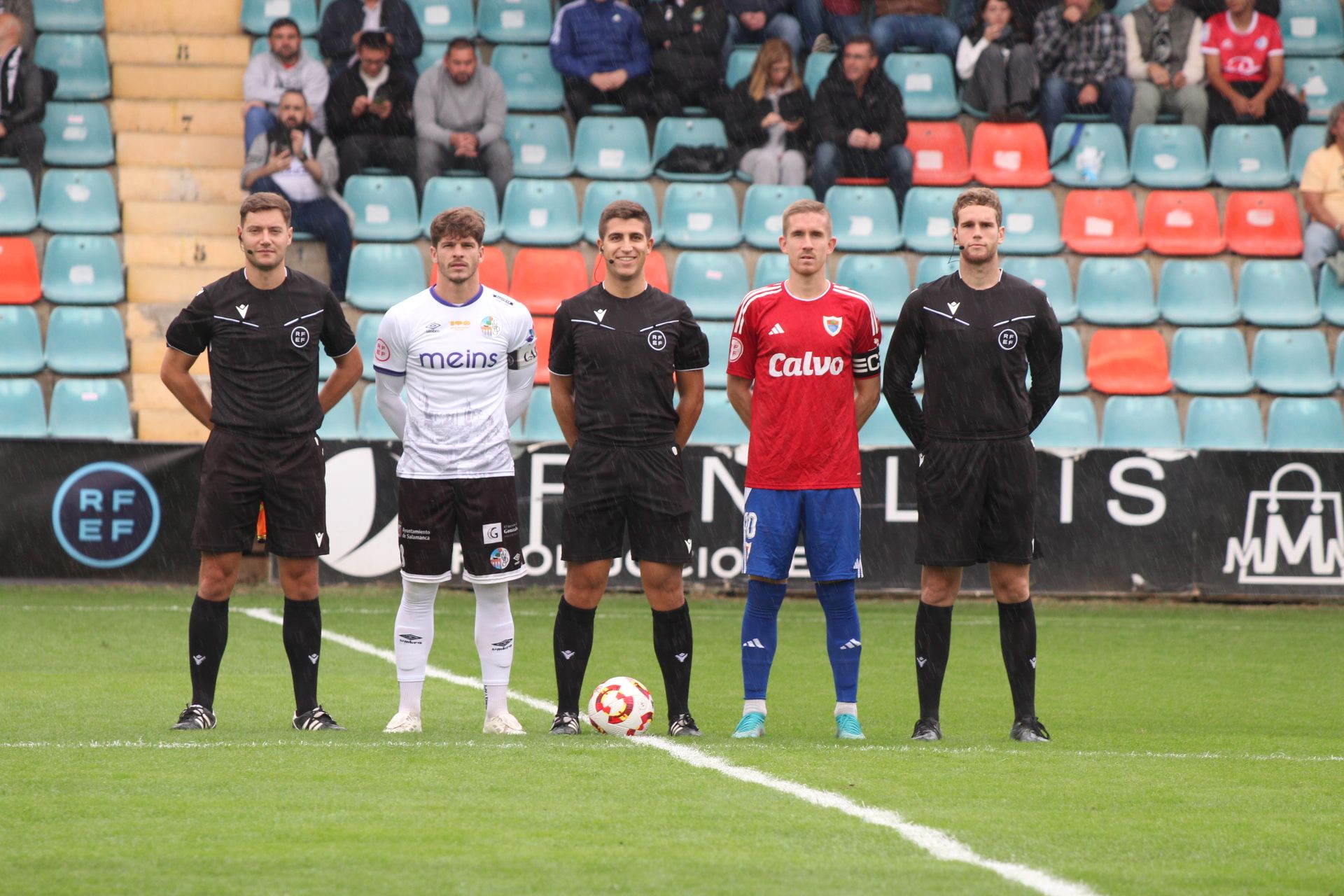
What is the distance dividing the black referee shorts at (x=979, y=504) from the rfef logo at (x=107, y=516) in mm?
7125

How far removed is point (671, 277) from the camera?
14.5m

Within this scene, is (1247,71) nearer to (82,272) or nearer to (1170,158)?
(1170,158)

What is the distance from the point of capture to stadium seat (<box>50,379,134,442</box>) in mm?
13266

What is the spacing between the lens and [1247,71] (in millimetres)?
15711

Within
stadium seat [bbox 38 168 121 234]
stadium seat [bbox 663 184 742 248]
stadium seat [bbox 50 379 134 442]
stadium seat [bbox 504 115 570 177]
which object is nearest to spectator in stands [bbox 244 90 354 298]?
stadium seat [bbox 38 168 121 234]

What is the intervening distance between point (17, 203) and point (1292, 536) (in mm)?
10940

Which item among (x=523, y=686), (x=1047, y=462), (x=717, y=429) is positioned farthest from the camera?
(x=717, y=429)

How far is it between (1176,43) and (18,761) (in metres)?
13.2

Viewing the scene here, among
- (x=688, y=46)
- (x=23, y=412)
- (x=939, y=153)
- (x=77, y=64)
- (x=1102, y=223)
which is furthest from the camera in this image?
(x=77, y=64)

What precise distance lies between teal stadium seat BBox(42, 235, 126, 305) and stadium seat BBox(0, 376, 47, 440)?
3.76 ft

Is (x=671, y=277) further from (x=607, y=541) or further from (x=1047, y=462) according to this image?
(x=607, y=541)

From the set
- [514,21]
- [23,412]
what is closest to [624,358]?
[23,412]

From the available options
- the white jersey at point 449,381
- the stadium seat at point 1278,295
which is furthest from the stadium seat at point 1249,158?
the white jersey at point 449,381

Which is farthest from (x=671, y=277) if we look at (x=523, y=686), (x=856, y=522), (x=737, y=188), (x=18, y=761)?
(x=18, y=761)
